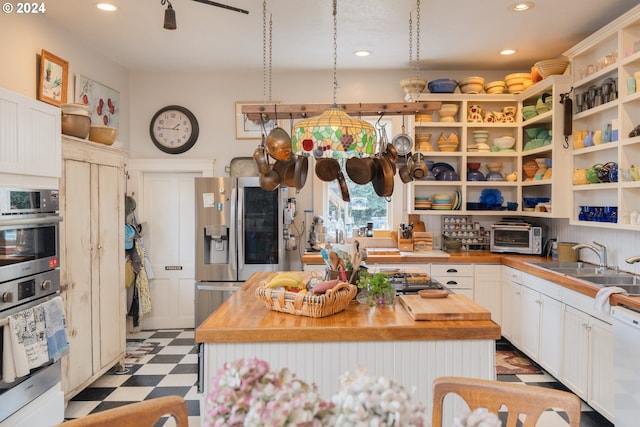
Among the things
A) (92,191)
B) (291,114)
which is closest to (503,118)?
(291,114)

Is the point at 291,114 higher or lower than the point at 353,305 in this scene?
higher

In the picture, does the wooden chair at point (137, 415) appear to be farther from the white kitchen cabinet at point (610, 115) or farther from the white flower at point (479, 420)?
the white kitchen cabinet at point (610, 115)

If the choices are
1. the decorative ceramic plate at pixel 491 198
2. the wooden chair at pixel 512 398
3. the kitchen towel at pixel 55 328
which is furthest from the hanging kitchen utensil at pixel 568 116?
the kitchen towel at pixel 55 328

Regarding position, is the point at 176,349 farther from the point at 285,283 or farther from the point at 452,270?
the point at 452,270

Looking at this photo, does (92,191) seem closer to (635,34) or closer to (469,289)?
(469,289)

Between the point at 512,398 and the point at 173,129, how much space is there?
4757mm

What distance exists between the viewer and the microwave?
4.68 m

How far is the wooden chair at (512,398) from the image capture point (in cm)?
137

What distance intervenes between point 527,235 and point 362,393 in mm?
4437

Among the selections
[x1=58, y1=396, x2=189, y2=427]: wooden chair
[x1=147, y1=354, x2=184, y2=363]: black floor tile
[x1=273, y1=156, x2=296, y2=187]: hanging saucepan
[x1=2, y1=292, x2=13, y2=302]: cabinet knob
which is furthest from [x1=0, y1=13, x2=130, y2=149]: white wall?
[x1=58, y1=396, x2=189, y2=427]: wooden chair

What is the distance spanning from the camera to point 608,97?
3.60 metres

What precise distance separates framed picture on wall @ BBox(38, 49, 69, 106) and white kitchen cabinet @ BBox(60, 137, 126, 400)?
65 cm

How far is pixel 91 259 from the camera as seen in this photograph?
354cm

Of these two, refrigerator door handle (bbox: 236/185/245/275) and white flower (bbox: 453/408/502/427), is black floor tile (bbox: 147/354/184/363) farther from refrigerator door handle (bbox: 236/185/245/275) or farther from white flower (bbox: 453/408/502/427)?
white flower (bbox: 453/408/502/427)
